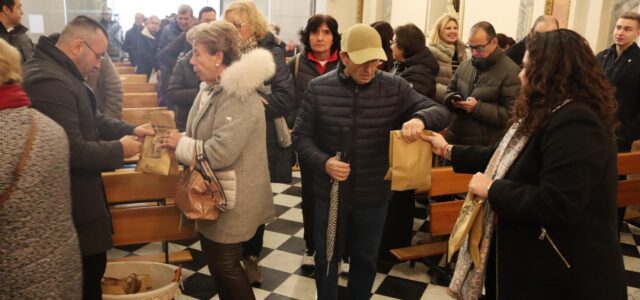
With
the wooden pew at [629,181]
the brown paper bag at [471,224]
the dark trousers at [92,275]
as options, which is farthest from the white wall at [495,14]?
the dark trousers at [92,275]

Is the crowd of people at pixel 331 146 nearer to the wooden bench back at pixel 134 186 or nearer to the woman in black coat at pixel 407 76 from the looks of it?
the woman in black coat at pixel 407 76

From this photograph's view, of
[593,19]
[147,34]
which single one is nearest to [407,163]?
[593,19]

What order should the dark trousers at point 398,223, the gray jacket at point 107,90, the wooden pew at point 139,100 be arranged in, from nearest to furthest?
the dark trousers at point 398,223 → the gray jacket at point 107,90 → the wooden pew at point 139,100

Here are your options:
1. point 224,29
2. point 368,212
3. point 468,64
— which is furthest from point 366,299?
point 468,64

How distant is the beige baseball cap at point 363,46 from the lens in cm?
239

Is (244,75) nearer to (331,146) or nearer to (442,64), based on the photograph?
(331,146)

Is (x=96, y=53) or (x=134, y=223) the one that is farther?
(x=134, y=223)

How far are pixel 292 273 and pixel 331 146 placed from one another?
1.45 meters

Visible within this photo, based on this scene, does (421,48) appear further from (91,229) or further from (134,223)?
(91,229)

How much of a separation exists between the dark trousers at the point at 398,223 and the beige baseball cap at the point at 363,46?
1609 millimetres

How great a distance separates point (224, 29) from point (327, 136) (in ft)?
2.39

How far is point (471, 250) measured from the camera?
6.79ft

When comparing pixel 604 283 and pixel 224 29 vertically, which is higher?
pixel 224 29

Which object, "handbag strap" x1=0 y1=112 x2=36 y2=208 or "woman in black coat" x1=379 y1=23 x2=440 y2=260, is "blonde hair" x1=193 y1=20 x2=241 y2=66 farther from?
"woman in black coat" x1=379 y1=23 x2=440 y2=260
